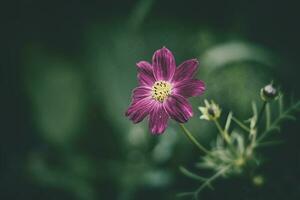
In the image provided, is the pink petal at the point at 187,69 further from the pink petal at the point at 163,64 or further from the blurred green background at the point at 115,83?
the blurred green background at the point at 115,83

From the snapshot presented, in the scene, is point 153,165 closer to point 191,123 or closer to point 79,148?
point 191,123

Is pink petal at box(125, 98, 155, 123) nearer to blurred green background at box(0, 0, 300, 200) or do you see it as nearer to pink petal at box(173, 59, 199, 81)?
pink petal at box(173, 59, 199, 81)

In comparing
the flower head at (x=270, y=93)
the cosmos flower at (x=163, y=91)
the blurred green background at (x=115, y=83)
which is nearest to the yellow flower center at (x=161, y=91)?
the cosmos flower at (x=163, y=91)

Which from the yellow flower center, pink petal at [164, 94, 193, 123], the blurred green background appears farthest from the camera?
the blurred green background

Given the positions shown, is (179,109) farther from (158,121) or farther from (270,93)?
(270,93)

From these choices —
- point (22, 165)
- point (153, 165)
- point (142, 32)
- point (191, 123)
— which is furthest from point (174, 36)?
point (22, 165)

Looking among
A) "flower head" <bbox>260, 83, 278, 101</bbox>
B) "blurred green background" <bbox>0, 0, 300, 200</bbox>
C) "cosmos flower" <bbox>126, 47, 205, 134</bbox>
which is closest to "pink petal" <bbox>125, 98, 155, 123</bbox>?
"cosmos flower" <bbox>126, 47, 205, 134</bbox>

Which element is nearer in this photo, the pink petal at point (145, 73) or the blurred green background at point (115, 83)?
the pink petal at point (145, 73)

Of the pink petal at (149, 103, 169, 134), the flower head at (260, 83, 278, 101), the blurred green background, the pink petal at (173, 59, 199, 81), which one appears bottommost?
the pink petal at (149, 103, 169, 134)
